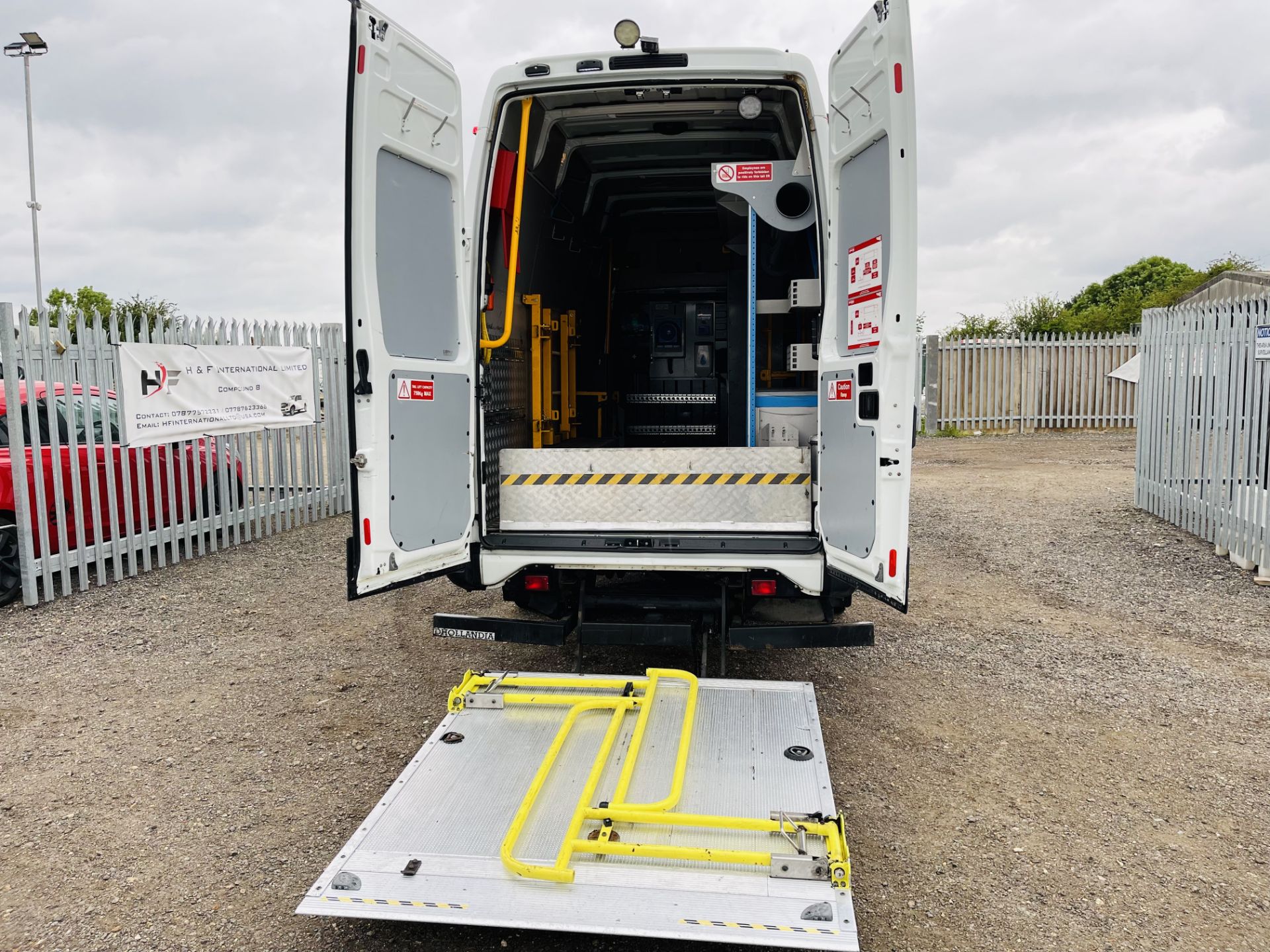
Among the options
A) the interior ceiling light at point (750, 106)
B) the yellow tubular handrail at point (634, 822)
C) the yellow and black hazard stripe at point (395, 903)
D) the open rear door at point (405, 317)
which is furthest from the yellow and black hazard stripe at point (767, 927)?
the interior ceiling light at point (750, 106)

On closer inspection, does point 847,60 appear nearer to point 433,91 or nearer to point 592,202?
point 433,91

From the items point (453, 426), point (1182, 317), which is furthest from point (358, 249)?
point (1182, 317)

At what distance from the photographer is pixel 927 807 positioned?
3.42 metres

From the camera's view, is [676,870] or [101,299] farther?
[101,299]

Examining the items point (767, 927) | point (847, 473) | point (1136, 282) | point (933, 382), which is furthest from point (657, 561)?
point (1136, 282)

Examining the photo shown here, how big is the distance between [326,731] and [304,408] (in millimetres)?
5473

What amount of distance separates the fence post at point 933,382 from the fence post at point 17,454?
50.9ft

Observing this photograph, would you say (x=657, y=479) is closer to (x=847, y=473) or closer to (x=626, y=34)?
(x=847, y=473)

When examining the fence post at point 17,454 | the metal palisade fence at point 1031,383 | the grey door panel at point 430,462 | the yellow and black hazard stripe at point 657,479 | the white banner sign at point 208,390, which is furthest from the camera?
the metal palisade fence at point 1031,383

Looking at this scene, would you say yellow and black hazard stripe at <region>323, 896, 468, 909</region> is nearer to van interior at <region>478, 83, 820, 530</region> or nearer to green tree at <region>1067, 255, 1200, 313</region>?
van interior at <region>478, 83, 820, 530</region>

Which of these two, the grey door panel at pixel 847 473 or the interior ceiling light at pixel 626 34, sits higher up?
the interior ceiling light at pixel 626 34

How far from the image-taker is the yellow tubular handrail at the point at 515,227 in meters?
4.31

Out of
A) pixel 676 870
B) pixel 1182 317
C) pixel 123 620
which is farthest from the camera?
pixel 1182 317

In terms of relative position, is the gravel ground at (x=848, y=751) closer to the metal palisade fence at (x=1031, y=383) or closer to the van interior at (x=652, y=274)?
the van interior at (x=652, y=274)
